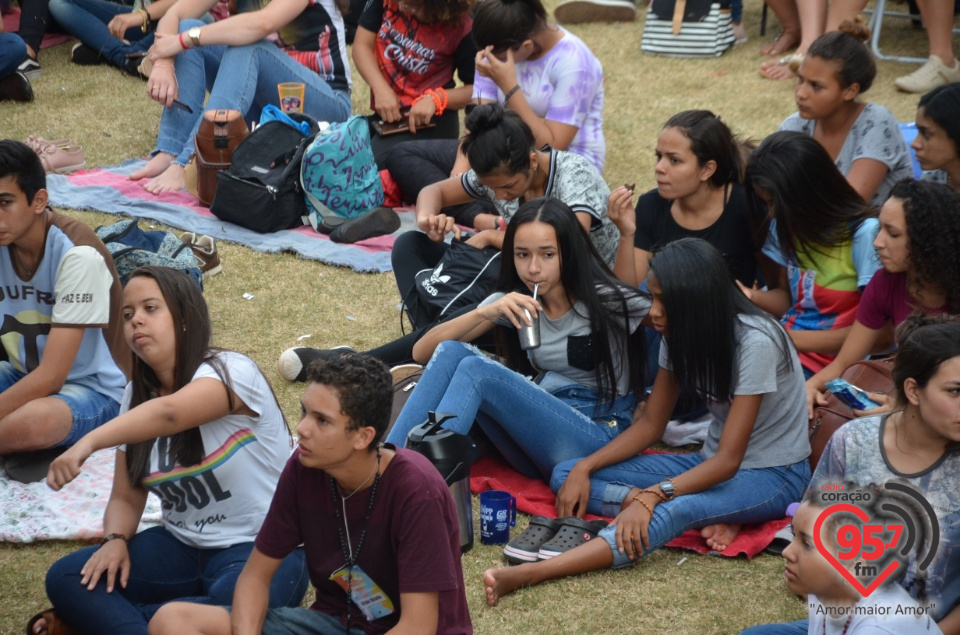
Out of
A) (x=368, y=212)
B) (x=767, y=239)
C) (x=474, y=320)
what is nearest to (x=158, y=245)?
(x=368, y=212)

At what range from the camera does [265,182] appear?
607 centimetres

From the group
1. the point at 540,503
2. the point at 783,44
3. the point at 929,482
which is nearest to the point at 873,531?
the point at 929,482

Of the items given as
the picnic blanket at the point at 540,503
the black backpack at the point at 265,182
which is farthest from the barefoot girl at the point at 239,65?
the picnic blanket at the point at 540,503

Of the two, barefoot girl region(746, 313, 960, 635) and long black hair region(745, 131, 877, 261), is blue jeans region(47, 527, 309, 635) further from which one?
long black hair region(745, 131, 877, 261)

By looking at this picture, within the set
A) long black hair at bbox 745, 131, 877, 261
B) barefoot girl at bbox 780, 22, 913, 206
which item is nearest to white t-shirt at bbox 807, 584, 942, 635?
long black hair at bbox 745, 131, 877, 261

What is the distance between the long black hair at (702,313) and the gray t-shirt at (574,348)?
41 centimetres

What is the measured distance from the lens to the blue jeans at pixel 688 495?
3.41m

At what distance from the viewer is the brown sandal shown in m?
2.97

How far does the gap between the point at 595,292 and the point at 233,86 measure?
343 centimetres

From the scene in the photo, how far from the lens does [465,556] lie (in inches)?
140

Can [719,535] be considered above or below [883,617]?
below

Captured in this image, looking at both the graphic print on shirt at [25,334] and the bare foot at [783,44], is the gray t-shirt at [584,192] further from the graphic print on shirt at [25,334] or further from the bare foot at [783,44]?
the bare foot at [783,44]

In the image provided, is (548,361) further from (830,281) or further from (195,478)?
(195,478)

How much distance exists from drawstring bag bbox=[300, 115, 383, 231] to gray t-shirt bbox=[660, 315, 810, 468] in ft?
9.49
